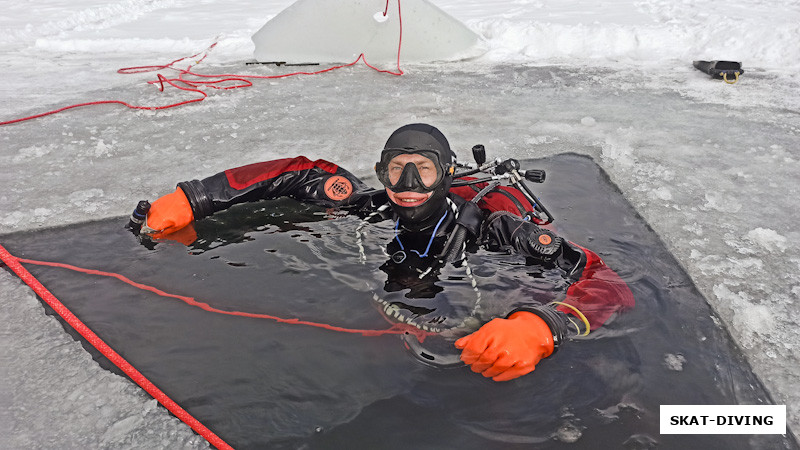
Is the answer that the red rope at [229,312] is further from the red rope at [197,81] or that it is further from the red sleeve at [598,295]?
the red rope at [197,81]

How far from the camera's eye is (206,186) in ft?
9.90

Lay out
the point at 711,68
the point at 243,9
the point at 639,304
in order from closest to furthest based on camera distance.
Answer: the point at 639,304, the point at 711,68, the point at 243,9

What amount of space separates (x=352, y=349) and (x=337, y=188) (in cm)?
116

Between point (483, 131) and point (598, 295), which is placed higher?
point (483, 131)

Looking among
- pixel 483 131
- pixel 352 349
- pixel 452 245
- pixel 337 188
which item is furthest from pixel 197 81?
pixel 352 349

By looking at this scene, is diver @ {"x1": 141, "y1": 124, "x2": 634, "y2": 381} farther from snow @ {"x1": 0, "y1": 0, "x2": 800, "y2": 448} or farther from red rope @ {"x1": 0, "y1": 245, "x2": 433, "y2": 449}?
snow @ {"x1": 0, "y1": 0, "x2": 800, "y2": 448}

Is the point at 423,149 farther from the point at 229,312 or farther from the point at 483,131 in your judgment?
the point at 483,131

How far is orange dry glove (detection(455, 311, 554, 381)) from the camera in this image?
1.93 metres

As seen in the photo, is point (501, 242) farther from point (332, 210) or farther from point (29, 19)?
point (29, 19)

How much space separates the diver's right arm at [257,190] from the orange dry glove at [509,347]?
1.16 meters

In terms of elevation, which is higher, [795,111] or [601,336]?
[795,111]

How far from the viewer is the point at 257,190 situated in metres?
3.09

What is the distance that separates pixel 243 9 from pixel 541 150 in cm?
715

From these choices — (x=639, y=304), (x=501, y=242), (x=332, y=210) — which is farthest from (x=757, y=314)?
(x=332, y=210)
